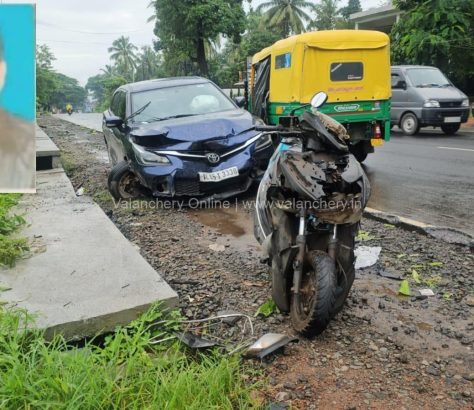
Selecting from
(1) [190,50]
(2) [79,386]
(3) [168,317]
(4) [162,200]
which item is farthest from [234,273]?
(1) [190,50]

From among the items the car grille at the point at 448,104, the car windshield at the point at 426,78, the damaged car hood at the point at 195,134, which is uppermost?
the car windshield at the point at 426,78

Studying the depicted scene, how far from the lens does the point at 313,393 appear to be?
7.98ft

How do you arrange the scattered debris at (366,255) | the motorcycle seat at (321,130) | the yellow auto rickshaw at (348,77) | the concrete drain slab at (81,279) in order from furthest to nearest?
the yellow auto rickshaw at (348,77)
the scattered debris at (366,255)
the motorcycle seat at (321,130)
the concrete drain slab at (81,279)

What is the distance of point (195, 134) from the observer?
19.5 ft

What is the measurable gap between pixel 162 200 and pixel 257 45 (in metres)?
36.9

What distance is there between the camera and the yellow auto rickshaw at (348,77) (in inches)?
332

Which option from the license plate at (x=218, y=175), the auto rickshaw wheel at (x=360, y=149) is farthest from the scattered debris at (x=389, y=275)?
the auto rickshaw wheel at (x=360, y=149)

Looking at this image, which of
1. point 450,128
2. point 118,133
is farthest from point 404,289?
point 450,128

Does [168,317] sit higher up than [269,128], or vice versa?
→ [269,128]

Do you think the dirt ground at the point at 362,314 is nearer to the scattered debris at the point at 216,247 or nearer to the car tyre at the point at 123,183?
the scattered debris at the point at 216,247

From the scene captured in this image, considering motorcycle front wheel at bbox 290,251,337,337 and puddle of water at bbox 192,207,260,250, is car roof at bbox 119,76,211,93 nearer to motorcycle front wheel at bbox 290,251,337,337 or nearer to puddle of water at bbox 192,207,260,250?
puddle of water at bbox 192,207,260,250

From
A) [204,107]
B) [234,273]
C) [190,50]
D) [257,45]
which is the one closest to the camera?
[234,273]

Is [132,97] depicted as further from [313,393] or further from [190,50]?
[190,50]

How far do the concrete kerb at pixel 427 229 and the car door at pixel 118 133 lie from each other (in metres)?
3.48
